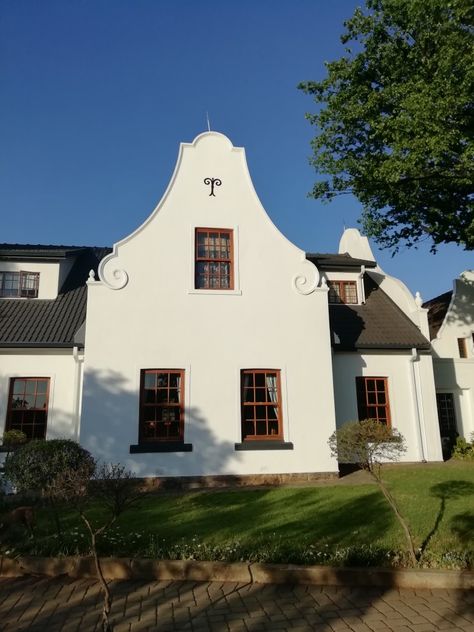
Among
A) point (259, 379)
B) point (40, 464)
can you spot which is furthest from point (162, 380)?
point (40, 464)

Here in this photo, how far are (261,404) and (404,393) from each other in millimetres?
5592

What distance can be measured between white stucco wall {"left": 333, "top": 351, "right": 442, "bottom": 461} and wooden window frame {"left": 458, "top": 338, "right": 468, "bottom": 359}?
3.89 m

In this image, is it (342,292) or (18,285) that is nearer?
(18,285)

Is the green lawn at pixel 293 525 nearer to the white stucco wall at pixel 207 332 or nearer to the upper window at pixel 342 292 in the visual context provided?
the white stucco wall at pixel 207 332

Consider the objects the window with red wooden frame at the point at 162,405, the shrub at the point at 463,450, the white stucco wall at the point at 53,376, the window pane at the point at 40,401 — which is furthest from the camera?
the shrub at the point at 463,450

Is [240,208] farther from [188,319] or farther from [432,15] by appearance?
[432,15]

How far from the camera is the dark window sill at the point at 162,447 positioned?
12.3 meters

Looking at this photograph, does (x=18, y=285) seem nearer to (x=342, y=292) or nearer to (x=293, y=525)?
(x=342, y=292)

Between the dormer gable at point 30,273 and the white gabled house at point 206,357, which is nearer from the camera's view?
the white gabled house at point 206,357

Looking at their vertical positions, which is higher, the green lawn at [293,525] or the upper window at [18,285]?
the upper window at [18,285]

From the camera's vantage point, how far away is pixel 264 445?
41.8 ft

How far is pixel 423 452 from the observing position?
15.2 meters

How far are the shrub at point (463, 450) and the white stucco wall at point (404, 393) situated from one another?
1.32m

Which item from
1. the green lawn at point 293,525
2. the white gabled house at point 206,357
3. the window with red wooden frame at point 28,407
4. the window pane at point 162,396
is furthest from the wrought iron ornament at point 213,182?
the green lawn at point 293,525
